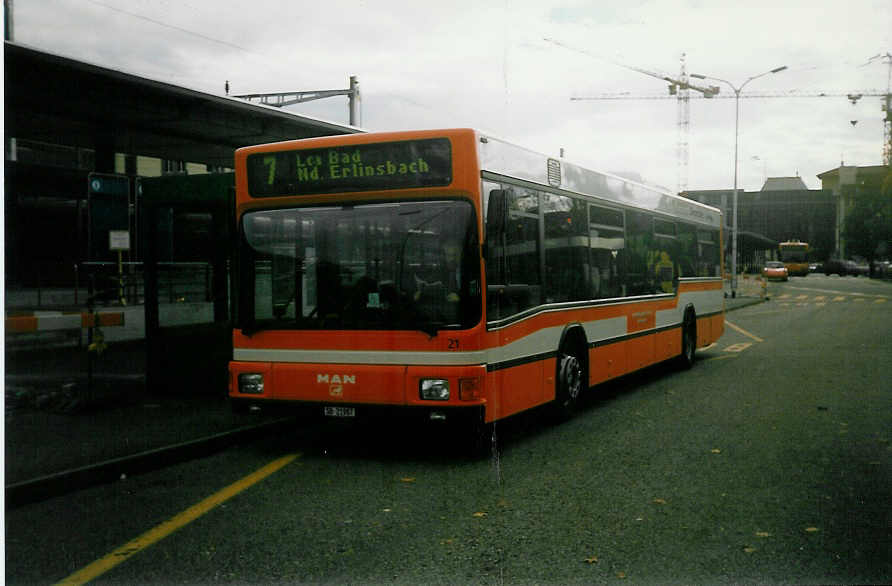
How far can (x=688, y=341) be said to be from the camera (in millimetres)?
14477

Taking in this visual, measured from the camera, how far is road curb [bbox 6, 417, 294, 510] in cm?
600

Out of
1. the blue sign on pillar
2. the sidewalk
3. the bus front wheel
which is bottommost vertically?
the sidewalk

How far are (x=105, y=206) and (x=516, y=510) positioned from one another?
5.43 metres

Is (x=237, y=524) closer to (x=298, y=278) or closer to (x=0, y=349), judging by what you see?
(x=0, y=349)

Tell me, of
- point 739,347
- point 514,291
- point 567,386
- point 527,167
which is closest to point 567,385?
point 567,386

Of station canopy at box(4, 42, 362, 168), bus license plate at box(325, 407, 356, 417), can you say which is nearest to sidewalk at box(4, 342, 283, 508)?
bus license plate at box(325, 407, 356, 417)

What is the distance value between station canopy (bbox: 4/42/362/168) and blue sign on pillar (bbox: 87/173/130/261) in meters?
4.00

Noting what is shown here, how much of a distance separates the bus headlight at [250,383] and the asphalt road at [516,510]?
21.7 inches

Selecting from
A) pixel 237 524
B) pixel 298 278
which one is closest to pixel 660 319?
pixel 298 278

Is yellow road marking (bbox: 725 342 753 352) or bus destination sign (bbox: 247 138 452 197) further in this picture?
yellow road marking (bbox: 725 342 753 352)

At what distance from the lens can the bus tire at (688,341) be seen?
14180 mm

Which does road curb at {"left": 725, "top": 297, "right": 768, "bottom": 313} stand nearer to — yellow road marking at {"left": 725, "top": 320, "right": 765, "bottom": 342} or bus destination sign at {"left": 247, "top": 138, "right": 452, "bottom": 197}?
yellow road marking at {"left": 725, "top": 320, "right": 765, "bottom": 342}

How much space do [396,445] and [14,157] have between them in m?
24.9

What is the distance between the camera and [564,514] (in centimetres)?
555
